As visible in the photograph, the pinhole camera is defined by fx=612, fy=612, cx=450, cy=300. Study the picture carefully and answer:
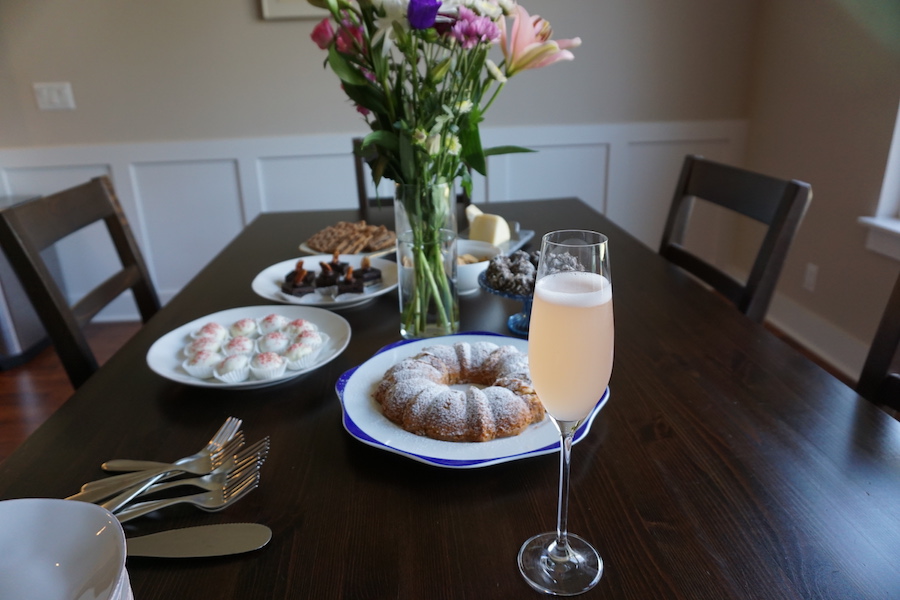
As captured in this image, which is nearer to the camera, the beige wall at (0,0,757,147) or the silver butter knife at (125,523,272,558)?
the silver butter knife at (125,523,272,558)

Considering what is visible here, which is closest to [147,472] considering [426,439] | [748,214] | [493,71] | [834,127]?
[426,439]

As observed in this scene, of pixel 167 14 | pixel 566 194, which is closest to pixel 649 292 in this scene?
pixel 566 194

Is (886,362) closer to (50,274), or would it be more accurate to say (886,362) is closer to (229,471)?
(229,471)

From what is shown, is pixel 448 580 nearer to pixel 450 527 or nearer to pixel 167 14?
pixel 450 527

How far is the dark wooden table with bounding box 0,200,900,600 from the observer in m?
0.56

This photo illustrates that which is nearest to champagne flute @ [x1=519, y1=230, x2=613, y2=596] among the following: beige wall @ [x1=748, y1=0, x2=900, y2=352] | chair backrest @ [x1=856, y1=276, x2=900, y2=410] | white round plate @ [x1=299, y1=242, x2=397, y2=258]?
chair backrest @ [x1=856, y1=276, x2=900, y2=410]

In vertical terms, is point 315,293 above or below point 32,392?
above

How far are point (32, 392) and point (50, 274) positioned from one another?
5.27 feet

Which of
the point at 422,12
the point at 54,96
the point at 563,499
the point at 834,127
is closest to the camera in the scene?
the point at 563,499

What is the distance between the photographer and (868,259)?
231 cm

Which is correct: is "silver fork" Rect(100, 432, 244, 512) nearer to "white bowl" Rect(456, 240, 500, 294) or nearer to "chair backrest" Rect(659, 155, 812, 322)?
"white bowl" Rect(456, 240, 500, 294)

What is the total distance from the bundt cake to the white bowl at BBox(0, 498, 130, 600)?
0.35 metres

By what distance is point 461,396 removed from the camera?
74 centimetres

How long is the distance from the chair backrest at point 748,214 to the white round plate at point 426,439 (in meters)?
0.63
